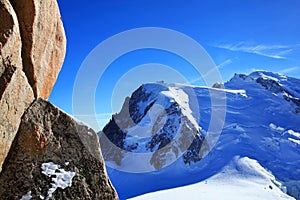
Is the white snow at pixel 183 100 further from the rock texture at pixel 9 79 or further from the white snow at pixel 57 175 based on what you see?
the rock texture at pixel 9 79

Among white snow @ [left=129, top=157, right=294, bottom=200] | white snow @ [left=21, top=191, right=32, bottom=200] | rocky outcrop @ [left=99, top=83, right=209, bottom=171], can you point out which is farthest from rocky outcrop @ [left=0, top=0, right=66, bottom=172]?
rocky outcrop @ [left=99, top=83, right=209, bottom=171]

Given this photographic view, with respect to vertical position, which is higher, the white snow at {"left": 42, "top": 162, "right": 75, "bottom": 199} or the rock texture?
the rock texture

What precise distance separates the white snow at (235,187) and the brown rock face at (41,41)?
3108 cm

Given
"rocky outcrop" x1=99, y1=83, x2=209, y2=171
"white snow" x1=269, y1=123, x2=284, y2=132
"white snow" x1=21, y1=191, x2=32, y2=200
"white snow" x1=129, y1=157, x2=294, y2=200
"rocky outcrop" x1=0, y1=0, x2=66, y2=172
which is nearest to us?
"white snow" x1=21, y1=191, x2=32, y2=200

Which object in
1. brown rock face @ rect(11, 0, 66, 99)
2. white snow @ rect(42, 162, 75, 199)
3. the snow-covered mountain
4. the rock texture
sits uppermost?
the snow-covered mountain

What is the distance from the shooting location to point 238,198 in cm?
3644

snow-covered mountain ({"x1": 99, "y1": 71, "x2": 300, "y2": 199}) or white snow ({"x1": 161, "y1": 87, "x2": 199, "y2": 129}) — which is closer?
snow-covered mountain ({"x1": 99, "y1": 71, "x2": 300, "y2": 199})

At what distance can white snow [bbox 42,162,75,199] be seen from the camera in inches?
246

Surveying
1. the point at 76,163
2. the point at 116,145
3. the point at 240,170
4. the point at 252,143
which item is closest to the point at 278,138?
the point at 252,143

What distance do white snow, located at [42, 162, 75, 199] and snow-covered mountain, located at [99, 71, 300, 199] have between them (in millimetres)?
33222

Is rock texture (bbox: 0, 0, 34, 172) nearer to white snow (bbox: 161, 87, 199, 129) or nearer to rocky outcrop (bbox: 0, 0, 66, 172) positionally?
rocky outcrop (bbox: 0, 0, 66, 172)

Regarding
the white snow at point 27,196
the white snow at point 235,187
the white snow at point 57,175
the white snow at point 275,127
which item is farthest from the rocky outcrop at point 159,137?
the white snow at point 27,196

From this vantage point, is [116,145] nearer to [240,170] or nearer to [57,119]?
[240,170]

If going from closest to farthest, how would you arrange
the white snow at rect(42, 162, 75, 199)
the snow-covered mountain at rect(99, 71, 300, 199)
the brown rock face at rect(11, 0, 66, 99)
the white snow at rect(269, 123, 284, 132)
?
the white snow at rect(42, 162, 75, 199) → the brown rock face at rect(11, 0, 66, 99) → the snow-covered mountain at rect(99, 71, 300, 199) → the white snow at rect(269, 123, 284, 132)
